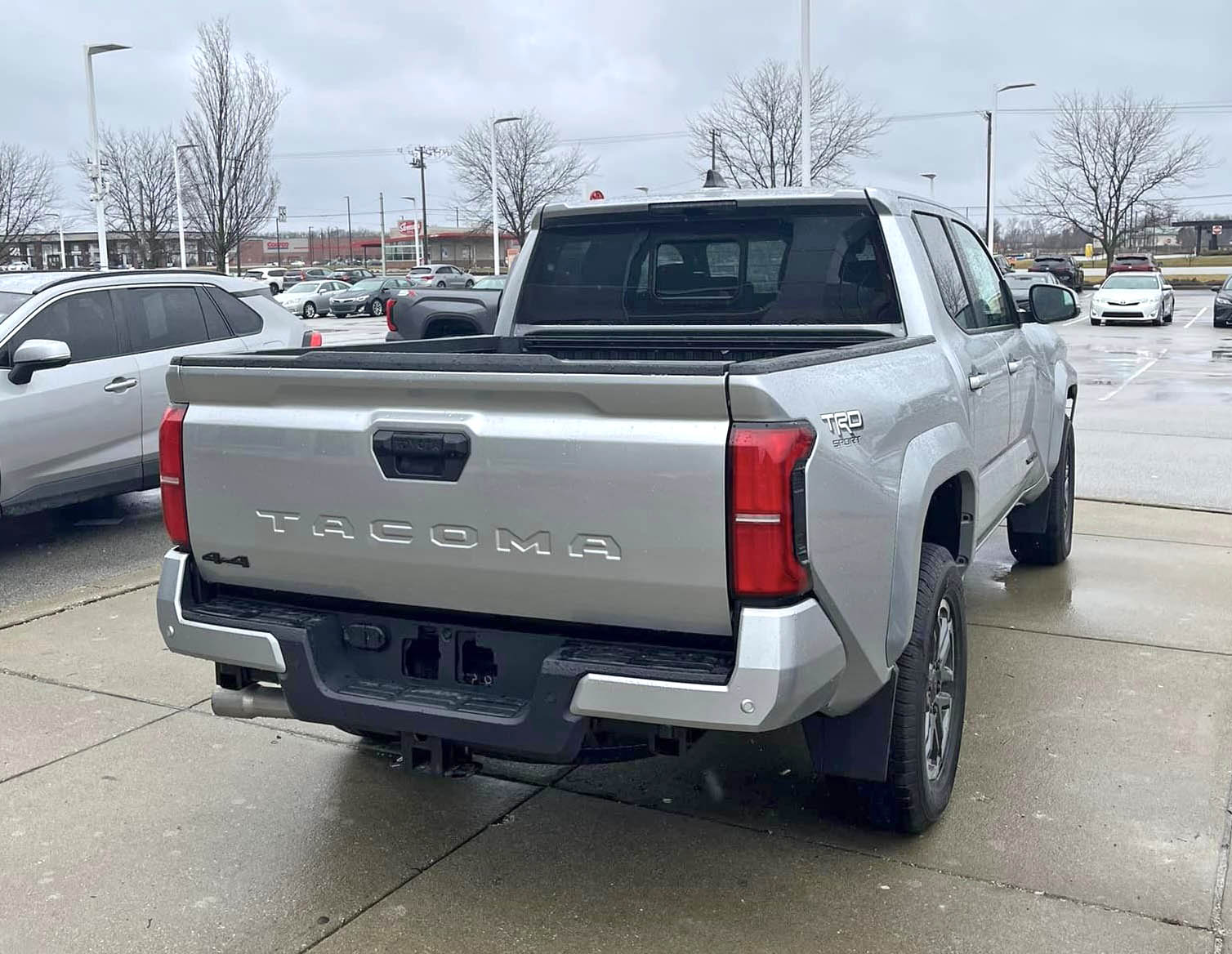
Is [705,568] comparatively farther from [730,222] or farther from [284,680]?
[730,222]

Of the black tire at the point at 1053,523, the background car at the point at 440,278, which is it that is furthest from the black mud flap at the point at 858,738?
the background car at the point at 440,278

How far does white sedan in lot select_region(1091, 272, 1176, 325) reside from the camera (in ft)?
104

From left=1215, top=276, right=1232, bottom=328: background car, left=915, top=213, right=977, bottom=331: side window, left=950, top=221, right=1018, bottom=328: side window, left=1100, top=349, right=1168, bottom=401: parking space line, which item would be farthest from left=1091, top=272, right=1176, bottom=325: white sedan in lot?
left=915, top=213, right=977, bottom=331: side window

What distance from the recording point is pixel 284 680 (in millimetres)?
3416

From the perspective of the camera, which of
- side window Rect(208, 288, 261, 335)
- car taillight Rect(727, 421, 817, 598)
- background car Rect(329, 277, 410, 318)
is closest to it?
car taillight Rect(727, 421, 817, 598)

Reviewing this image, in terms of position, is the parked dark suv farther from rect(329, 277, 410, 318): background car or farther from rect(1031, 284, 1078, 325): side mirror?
rect(1031, 284, 1078, 325): side mirror

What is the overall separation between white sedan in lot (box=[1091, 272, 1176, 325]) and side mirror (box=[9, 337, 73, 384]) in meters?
29.1

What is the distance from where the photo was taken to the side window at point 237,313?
9.16 m

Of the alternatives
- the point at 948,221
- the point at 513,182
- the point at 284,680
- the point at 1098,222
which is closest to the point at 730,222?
the point at 948,221

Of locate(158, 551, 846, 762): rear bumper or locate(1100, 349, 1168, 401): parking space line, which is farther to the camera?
locate(1100, 349, 1168, 401): parking space line

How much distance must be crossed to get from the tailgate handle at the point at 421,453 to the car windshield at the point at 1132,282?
3257 cm

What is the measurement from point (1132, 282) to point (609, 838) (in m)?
32.3

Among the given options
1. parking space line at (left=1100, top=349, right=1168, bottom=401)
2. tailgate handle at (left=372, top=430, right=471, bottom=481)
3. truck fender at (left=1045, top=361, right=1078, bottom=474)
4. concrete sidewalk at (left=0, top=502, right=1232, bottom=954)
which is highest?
tailgate handle at (left=372, top=430, right=471, bottom=481)

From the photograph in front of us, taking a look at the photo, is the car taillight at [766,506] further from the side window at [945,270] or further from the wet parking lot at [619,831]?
the side window at [945,270]
